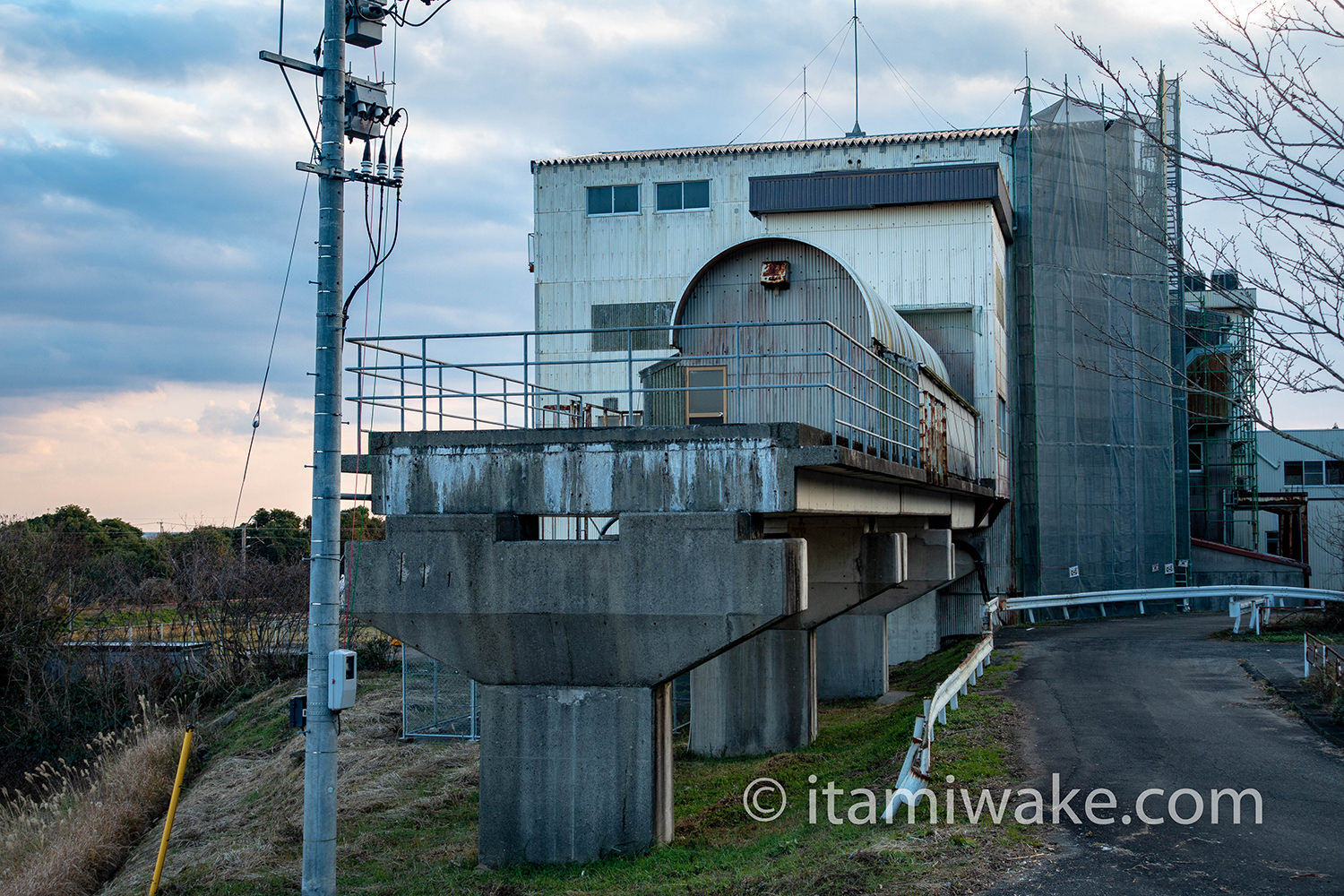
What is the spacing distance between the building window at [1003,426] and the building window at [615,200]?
44.8ft

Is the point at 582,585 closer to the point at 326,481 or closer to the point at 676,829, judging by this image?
the point at 326,481

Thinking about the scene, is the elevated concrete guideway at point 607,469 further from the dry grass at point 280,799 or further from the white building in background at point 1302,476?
the white building in background at point 1302,476

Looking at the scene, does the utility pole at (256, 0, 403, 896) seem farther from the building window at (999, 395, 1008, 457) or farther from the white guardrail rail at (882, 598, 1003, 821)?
the building window at (999, 395, 1008, 457)

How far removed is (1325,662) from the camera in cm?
1595

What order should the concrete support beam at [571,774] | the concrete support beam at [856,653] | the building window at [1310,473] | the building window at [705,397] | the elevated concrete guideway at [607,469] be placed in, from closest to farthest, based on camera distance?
the elevated concrete guideway at [607,469], the concrete support beam at [571,774], the building window at [705,397], the concrete support beam at [856,653], the building window at [1310,473]

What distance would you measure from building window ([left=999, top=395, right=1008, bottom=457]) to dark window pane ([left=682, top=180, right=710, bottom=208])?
39.1 ft

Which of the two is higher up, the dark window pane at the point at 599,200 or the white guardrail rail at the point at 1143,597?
the dark window pane at the point at 599,200

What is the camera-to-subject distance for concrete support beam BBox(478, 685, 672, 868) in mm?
10336

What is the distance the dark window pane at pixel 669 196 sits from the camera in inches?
1436

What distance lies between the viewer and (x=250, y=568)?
112ft

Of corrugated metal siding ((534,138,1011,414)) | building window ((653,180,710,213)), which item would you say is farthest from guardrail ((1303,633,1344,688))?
building window ((653,180,710,213))

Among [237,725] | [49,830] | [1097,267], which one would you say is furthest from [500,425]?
[1097,267]

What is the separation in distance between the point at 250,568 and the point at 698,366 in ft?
75.2

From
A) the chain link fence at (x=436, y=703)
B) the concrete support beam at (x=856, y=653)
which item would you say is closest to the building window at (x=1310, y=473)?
the concrete support beam at (x=856, y=653)
